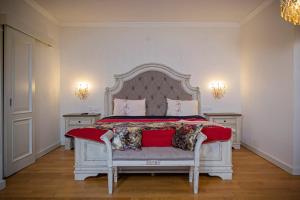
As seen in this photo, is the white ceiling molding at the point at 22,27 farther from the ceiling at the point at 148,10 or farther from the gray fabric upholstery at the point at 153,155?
the gray fabric upholstery at the point at 153,155

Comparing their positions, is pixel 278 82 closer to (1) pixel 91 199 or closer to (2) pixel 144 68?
(2) pixel 144 68

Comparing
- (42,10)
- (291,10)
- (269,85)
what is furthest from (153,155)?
(42,10)

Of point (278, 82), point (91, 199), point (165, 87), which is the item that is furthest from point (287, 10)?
point (165, 87)

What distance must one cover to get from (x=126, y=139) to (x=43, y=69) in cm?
259

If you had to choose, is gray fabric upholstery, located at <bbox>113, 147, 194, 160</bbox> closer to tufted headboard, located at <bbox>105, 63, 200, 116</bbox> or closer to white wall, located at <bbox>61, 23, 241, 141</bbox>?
tufted headboard, located at <bbox>105, 63, 200, 116</bbox>

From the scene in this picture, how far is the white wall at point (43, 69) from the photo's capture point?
143 inches

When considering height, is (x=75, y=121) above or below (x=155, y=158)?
above

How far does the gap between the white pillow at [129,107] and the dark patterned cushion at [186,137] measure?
1.84m

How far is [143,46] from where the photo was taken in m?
5.07

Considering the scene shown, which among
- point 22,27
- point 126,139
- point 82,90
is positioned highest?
point 22,27

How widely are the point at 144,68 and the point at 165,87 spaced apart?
0.60m

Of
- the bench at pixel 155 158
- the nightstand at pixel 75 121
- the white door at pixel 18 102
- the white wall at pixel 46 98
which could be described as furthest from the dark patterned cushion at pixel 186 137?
the white wall at pixel 46 98

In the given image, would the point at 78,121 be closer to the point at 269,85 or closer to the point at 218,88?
the point at 218,88

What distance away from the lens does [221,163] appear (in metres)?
3.06
